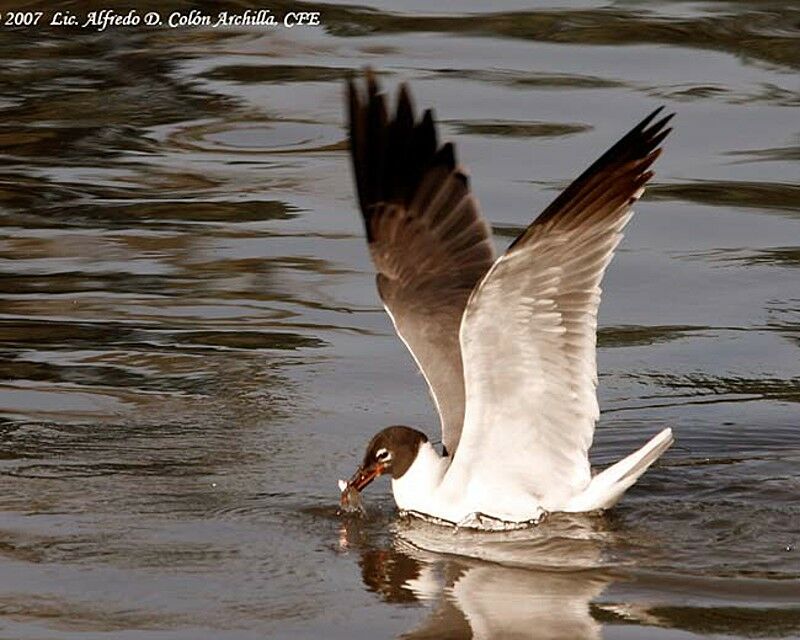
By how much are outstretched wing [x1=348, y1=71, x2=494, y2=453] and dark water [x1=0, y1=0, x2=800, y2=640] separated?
1.99 feet

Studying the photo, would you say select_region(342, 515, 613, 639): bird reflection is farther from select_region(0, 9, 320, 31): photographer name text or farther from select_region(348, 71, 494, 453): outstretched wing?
select_region(0, 9, 320, 31): photographer name text

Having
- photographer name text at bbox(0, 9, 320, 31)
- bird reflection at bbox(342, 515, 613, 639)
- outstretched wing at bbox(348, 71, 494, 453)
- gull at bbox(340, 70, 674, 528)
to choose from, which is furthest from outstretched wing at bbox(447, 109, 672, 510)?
photographer name text at bbox(0, 9, 320, 31)

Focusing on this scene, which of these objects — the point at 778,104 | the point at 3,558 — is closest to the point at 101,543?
the point at 3,558

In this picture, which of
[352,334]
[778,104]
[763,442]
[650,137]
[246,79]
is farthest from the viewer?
[246,79]

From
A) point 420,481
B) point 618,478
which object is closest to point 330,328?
point 420,481

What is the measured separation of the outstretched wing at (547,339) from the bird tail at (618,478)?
0.23ft

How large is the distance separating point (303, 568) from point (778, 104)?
24.3 feet

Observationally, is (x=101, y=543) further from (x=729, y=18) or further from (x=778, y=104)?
(x=729, y=18)

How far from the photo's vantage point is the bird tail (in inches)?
313

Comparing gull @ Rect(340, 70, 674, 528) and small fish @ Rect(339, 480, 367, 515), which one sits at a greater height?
gull @ Rect(340, 70, 674, 528)

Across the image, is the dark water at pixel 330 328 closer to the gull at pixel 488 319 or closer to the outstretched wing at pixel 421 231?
the gull at pixel 488 319

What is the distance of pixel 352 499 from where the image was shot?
8.35 meters

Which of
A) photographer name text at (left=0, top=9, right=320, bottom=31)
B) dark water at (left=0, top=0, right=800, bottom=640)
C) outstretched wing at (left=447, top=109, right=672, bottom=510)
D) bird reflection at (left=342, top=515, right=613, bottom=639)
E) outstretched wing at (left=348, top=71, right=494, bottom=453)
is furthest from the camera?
photographer name text at (left=0, top=9, right=320, bottom=31)

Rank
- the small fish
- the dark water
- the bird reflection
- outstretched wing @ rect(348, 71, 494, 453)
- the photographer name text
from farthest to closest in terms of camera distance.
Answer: the photographer name text → outstretched wing @ rect(348, 71, 494, 453) → the small fish → the dark water → the bird reflection
